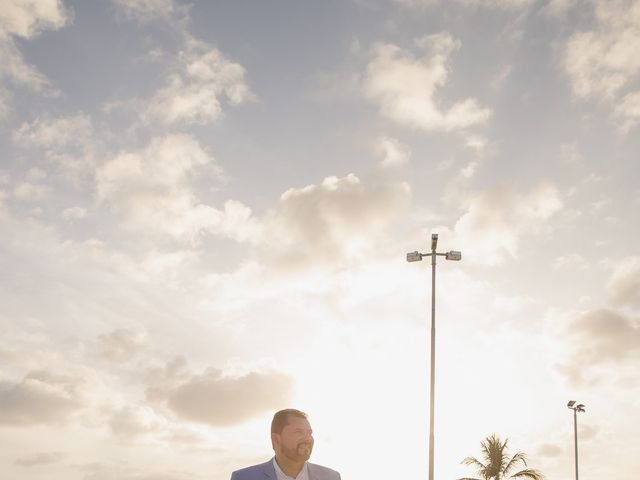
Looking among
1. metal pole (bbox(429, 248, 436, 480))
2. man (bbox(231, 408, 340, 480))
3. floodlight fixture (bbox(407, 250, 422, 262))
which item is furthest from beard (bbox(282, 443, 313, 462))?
floodlight fixture (bbox(407, 250, 422, 262))

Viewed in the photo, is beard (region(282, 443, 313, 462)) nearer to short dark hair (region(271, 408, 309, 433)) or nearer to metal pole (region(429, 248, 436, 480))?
short dark hair (region(271, 408, 309, 433))

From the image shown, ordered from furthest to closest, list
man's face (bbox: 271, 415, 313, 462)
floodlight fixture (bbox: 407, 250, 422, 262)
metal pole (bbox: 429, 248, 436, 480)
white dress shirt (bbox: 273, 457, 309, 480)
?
floodlight fixture (bbox: 407, 250, 422, 262)
metal pole (bbox: 429, 248, 436, 480)
white dress shirt (bbox: 273, 457, 309, 480)
man's face (bbox: 271, 415, 313, 462)

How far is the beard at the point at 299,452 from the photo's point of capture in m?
4.51

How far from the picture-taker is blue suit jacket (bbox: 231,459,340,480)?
15.1 ft

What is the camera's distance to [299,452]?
4.52 m

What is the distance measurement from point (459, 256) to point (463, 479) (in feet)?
58.6

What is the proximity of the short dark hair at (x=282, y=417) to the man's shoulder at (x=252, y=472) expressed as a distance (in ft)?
0.85

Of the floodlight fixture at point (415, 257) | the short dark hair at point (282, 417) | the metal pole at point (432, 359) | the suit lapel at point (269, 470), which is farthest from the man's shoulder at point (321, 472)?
the floodlight fixture at point (415, 257)

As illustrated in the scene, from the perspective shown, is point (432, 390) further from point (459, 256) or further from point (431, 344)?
point (459, 256)

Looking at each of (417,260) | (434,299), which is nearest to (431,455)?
(434,299)

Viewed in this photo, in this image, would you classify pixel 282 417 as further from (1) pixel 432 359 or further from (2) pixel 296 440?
(1) pixel 432 359

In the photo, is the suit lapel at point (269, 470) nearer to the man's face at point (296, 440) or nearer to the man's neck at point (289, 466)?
the man's neck at point (289, 466)

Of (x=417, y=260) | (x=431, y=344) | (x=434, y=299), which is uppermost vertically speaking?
(x=417, y=260)

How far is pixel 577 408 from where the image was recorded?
55.2m
